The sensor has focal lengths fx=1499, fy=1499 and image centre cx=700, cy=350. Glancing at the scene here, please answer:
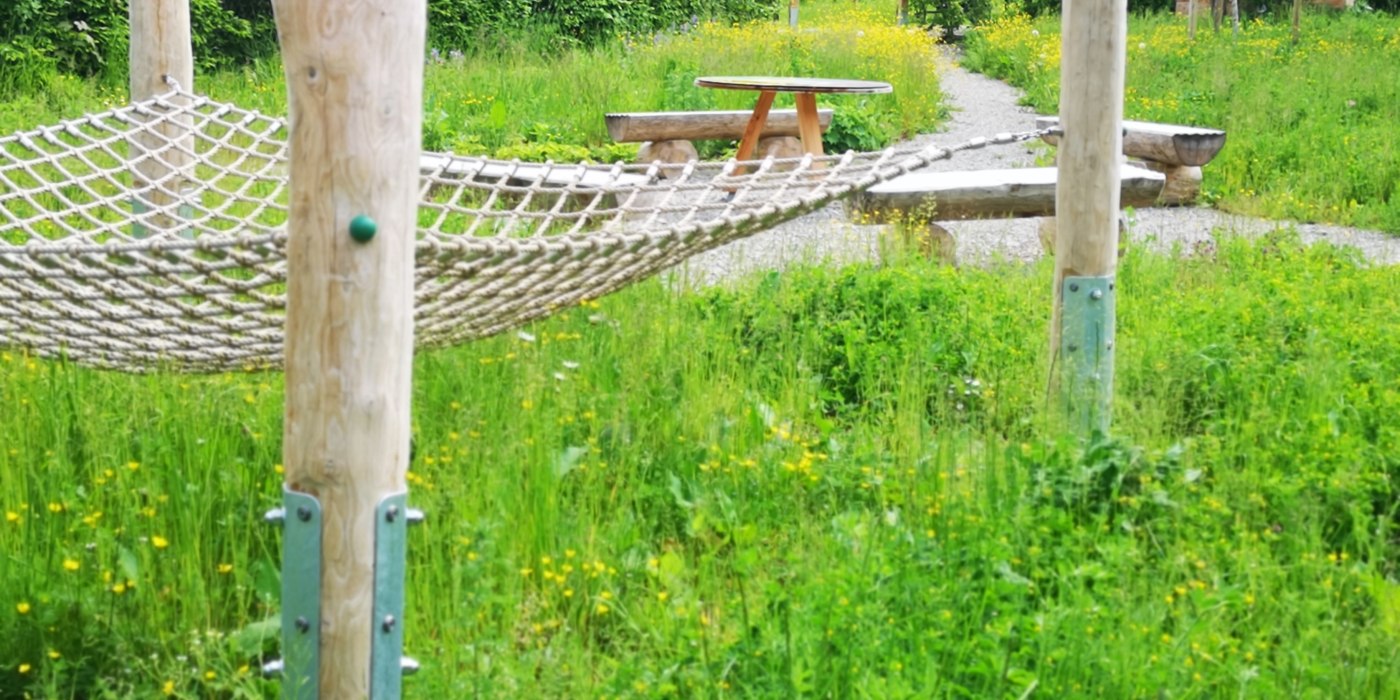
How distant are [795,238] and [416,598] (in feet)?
15.8

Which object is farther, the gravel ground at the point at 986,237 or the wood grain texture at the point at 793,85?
the wood grain texture at the point at 793,85

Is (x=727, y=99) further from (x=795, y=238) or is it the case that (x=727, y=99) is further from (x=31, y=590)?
(x=31, y=590)

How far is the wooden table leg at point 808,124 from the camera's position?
27.9ft

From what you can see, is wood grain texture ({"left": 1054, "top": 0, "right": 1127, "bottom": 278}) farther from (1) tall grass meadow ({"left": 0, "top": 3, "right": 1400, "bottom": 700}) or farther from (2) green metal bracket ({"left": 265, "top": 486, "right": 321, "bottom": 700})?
(2) green metal bracket ({"left": 265, "top": 486, "right": 321, "bottom": 700})

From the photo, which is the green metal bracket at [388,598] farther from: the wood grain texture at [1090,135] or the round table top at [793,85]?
the round table top at [793,85]

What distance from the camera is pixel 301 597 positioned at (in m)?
2.04

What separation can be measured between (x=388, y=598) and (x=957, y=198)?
15.3ft

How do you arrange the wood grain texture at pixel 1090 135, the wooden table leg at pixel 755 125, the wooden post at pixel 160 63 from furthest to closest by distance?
the wooden table leg at pixel 755 125 → the wooden post at pixel 160 63 → the wood grain texture at pixel 1090 135

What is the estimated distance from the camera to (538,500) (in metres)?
2.88

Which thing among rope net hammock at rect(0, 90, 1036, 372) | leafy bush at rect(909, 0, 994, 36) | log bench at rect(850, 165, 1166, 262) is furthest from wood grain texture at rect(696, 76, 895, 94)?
leafy bush at rect(909, 0, 994, 36)

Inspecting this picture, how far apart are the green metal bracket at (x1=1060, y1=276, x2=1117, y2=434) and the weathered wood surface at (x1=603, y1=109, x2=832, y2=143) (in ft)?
16.9

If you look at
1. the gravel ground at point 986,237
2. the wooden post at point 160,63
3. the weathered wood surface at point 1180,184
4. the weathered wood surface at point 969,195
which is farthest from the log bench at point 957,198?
the wooden post at point 160,63

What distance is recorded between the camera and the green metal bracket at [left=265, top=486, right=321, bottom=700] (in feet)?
6.66

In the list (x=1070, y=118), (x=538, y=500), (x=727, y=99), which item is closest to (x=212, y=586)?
(x=538, y=500)
